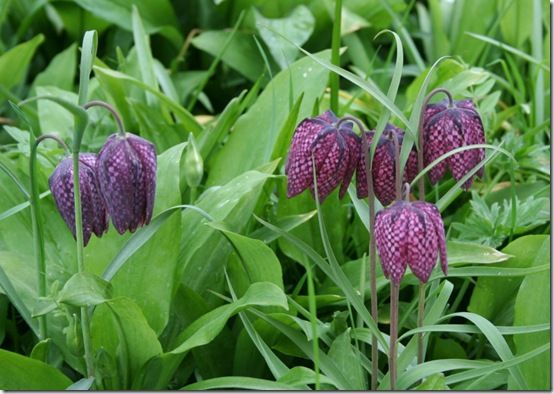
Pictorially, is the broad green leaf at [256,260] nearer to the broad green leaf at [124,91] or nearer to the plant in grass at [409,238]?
the plant in grass at [409,238]

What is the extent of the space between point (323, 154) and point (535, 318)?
0.36 metres

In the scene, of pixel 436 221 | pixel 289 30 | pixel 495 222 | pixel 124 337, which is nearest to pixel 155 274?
pixel 124 337

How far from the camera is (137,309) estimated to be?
110cm

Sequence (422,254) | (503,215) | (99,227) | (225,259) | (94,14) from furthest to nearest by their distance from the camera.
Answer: (94,14) → (503,215) → (225,259) → (99,227) → (422,254)

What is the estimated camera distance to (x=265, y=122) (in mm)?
1554

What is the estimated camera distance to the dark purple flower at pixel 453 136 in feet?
3.49

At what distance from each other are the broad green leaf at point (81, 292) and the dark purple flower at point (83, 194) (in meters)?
0.06

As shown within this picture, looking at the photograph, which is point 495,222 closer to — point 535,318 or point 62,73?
point 535,318

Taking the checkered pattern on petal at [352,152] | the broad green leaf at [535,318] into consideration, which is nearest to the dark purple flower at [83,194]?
the checkered pattern on petal at [352,152]

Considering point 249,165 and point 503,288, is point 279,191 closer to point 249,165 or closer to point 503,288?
point 249,165

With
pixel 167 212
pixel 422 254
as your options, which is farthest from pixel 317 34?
pixel 422 254

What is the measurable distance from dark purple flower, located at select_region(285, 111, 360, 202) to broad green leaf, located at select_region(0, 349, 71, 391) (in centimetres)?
38

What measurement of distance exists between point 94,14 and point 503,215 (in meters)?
1.17

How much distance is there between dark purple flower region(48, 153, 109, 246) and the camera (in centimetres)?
107
